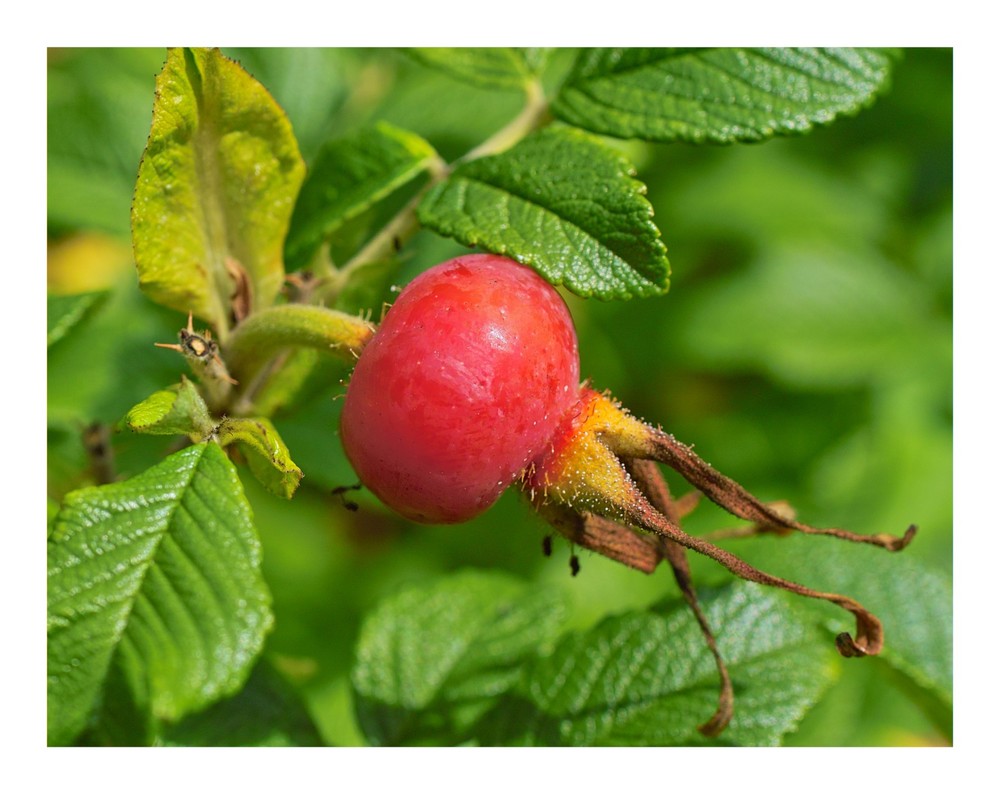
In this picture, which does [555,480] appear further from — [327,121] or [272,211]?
[327,121]

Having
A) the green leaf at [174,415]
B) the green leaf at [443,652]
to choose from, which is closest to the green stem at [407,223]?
the green leaf at [174,415]

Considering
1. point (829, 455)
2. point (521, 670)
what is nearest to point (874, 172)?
point (829, 455)

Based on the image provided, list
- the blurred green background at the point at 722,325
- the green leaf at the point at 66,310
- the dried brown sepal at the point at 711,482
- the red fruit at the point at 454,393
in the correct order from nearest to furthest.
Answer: the red fruit at the point at 454,393 → the dried brown sepal at the point at 711,482 → the green leaf at the point at 66,310 → the blurred green background at the point at 722,325

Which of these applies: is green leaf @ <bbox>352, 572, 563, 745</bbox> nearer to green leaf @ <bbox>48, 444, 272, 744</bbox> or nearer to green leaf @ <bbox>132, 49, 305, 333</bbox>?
green leaf @ <bbox>48, 444, 272, 744</bbox>

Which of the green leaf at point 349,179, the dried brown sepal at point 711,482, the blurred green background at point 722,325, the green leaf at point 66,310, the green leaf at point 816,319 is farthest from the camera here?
the green leaf at point 816,319

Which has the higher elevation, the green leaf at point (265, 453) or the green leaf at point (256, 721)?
the green leaf at point (265, 453)

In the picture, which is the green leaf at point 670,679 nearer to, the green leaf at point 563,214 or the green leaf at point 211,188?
the green leaf at point 563,214
